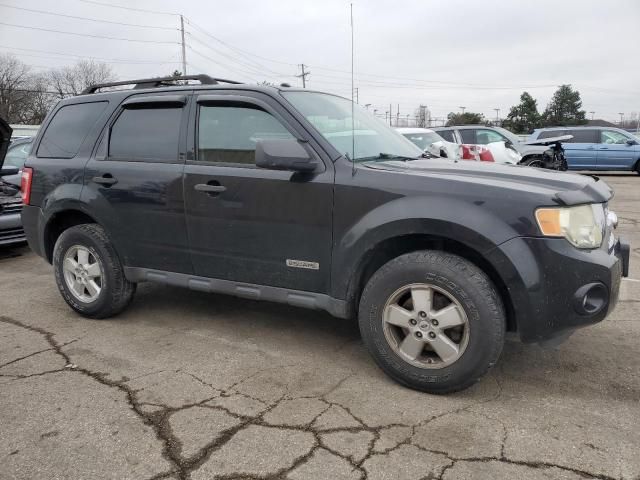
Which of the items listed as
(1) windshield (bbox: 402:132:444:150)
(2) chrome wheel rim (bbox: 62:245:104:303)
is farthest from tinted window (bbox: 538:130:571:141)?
(2) chrome wheel rim (bbox: 62:245:104:303)

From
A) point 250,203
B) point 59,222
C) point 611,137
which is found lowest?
point 59,222

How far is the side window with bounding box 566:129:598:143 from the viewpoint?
17000 mm

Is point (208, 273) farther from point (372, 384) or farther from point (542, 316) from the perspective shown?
point (542, 316)

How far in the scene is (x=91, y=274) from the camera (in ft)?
13.9

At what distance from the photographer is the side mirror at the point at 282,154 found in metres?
3.10

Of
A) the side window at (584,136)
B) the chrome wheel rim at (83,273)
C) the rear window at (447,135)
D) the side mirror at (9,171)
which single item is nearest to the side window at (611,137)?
the side window at (584,136)

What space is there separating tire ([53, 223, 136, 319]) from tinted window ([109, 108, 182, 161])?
0.69m

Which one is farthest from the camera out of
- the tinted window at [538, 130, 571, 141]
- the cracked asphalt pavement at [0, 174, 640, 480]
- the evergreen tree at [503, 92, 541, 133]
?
the evergreen tree at [503, 92, 541, 133]

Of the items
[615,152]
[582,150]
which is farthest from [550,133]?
[615,152]

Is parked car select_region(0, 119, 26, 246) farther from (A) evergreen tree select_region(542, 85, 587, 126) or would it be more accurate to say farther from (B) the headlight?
(A) evergreen tree select_region(542, 85, 587, 126)

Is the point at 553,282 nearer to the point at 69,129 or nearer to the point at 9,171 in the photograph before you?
the point at 69,129

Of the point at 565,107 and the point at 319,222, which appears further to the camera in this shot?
the point at 565,107

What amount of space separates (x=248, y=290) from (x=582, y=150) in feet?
54.0

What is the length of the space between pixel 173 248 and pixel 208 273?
343 millimetres
